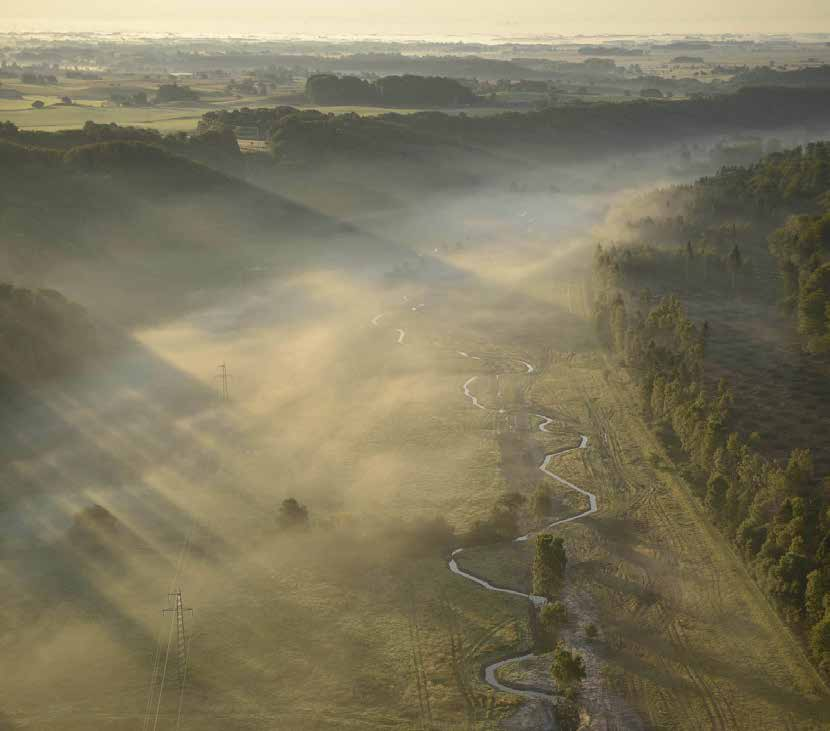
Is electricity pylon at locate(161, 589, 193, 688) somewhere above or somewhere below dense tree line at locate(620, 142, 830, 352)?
below

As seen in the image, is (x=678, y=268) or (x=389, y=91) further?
(x=389, y=91)

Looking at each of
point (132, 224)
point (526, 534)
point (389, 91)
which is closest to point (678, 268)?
point (526, 534)

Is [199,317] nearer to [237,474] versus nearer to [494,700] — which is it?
[237,474]

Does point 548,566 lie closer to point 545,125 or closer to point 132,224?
point 132,224

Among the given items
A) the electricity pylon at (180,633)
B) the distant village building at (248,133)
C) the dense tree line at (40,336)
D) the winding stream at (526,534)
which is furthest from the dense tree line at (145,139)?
the electricity pylon at (180,633)

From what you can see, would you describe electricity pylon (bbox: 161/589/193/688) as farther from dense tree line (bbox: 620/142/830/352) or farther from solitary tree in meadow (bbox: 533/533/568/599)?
dense tree line (bbox: 620/142/830/352)

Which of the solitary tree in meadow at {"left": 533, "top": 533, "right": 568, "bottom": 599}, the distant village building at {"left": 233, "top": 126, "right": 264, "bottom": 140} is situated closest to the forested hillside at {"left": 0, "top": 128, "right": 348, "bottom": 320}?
the distant village building at {"left": 233, "top": 126, "right": 264, "bottom": 140}
